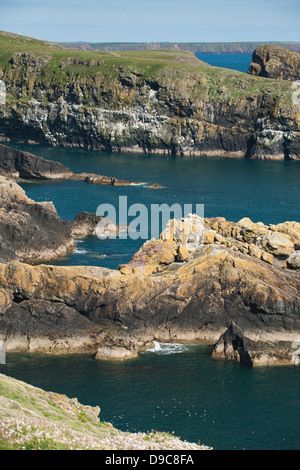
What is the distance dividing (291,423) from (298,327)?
57.1 feet

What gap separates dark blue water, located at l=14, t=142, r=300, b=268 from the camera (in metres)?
109

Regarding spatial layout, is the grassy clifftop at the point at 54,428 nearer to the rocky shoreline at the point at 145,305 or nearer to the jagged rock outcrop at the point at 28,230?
the rocky shoreline at the point at 145,305

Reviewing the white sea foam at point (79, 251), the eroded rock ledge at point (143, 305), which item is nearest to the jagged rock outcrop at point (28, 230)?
the white sea foam at point (79, 251)

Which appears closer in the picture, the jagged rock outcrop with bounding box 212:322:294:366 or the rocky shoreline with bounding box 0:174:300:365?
the jagged rock outcrop with bounding box 212:322:294:366

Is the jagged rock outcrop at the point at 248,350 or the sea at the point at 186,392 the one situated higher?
the jagged rock outcrop at the point at 248,350

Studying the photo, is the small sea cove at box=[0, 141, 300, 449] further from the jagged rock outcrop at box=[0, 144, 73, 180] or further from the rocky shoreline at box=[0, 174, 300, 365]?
the jagged rock outcrop at box=[0, 144, 73, 180]

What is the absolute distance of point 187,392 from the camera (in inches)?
2350

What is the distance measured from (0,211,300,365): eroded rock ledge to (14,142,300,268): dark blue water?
2471 centimetres

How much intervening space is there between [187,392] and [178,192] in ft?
328

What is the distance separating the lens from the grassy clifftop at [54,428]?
37188mm

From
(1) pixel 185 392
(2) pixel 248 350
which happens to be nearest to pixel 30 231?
(2) pixel 248 350

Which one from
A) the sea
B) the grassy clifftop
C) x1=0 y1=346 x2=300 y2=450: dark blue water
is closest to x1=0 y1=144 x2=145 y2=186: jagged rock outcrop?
the sea

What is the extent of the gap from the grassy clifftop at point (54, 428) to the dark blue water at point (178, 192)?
154 ft
